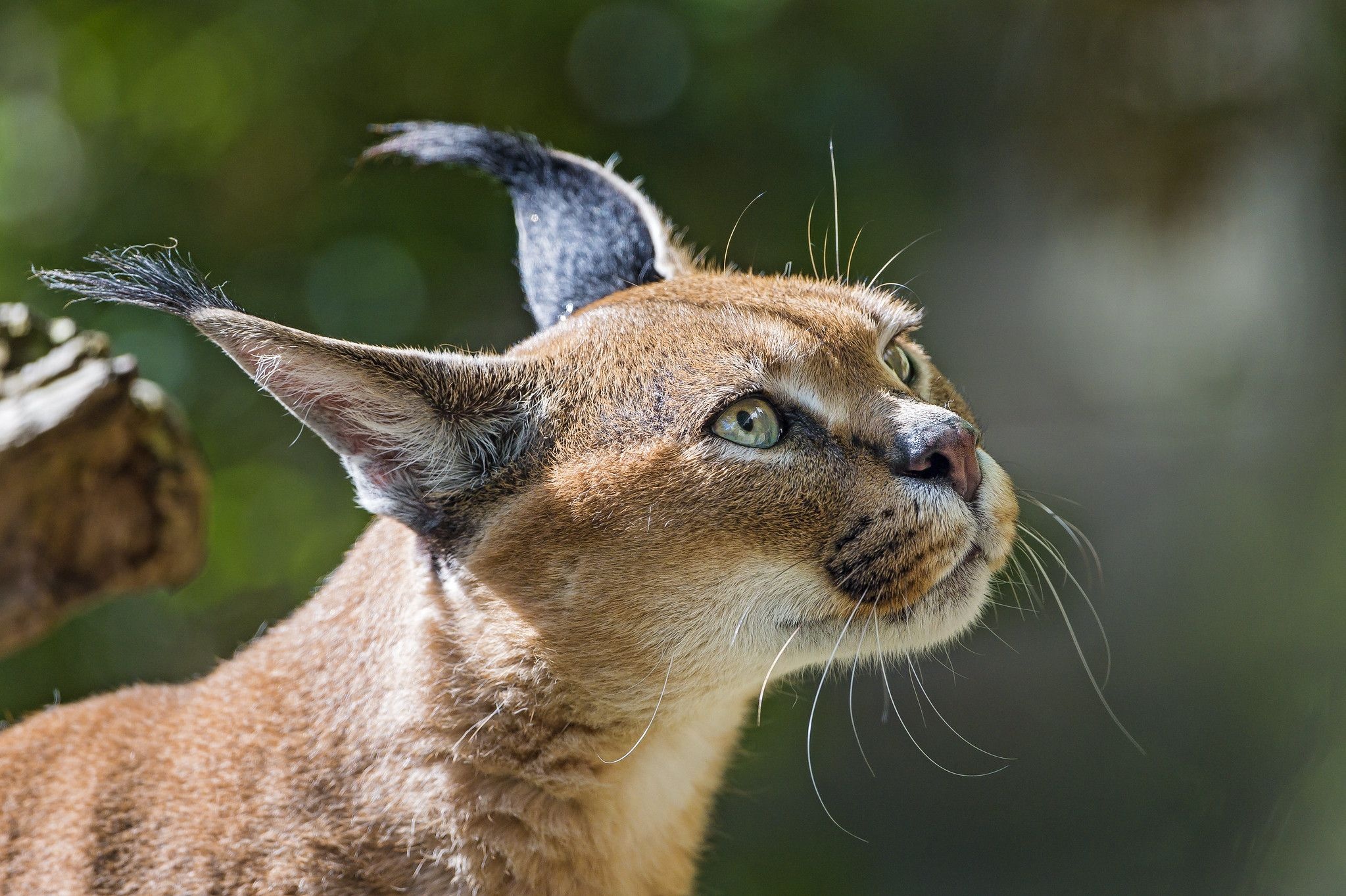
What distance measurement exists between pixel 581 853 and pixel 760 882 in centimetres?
369

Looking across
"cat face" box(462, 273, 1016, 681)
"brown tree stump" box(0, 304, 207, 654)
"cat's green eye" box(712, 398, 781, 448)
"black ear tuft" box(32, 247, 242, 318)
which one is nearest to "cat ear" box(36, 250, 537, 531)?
"black ear tuft" box(32, 247, 242, 318)

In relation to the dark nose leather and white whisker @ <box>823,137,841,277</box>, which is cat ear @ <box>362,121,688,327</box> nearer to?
white whisker @ <box>823,137,841,277</box>

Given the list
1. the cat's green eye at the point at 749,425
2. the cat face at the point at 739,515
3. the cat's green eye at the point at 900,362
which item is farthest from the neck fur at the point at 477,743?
the cat's green eye at the point at 900,362

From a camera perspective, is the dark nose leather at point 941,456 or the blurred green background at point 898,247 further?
the blurred green background at point 898,247

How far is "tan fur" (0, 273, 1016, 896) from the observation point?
249 centimetres

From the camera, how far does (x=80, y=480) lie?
3529 millimetres

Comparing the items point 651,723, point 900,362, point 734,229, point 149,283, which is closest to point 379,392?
point 149,283

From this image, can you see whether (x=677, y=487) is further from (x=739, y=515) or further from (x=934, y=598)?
(x=934, y=598)

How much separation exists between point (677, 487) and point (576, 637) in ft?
1.23

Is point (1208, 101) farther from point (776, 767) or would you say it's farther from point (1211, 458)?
point (776, 767)

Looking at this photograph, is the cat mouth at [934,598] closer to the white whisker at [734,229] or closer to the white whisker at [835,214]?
the white whisker at [835,214]

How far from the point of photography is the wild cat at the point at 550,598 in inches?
97.8

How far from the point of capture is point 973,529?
2.53 m

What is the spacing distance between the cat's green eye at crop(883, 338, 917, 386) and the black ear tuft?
1.48 m
